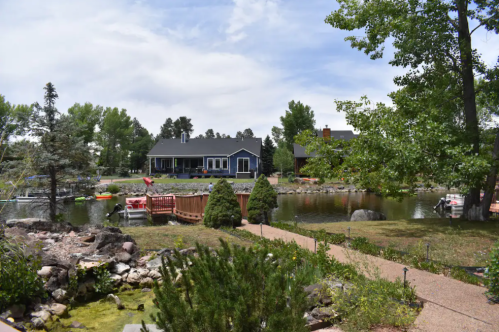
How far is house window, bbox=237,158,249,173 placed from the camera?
150ft

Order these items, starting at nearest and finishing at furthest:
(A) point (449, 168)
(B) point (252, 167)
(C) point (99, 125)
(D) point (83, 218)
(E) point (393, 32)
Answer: (A) point (449, 168) < (E) point (393, 32) < (D) point (83, 218) < (B) point (252, 167) < (C) point (99, 125)

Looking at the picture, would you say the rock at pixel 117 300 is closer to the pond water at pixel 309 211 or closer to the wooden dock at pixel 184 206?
the wooden dock at pixel 184 206

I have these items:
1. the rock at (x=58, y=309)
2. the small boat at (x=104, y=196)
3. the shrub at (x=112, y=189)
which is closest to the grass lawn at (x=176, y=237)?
the rock at (x=58, y=309)

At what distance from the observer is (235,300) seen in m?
3.25

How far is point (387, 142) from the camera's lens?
1146 cm

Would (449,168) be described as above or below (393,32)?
below

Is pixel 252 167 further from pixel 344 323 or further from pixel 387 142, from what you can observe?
pixel 344 323

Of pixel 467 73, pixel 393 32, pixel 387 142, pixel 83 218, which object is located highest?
pixel 393 32

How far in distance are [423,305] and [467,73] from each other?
1199 cm

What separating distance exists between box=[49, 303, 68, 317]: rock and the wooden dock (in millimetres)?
9969

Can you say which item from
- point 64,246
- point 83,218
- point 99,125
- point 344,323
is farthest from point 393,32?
point 99,125

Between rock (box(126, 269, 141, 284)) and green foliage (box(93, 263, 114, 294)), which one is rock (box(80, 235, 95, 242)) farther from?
rock (box(126, 269, 141, 284))

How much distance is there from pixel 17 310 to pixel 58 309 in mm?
641

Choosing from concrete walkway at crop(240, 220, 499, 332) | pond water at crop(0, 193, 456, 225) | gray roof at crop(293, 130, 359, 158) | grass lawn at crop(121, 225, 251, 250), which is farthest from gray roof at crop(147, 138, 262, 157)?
concrete walkway at crop(240, 220, 499, 332)
